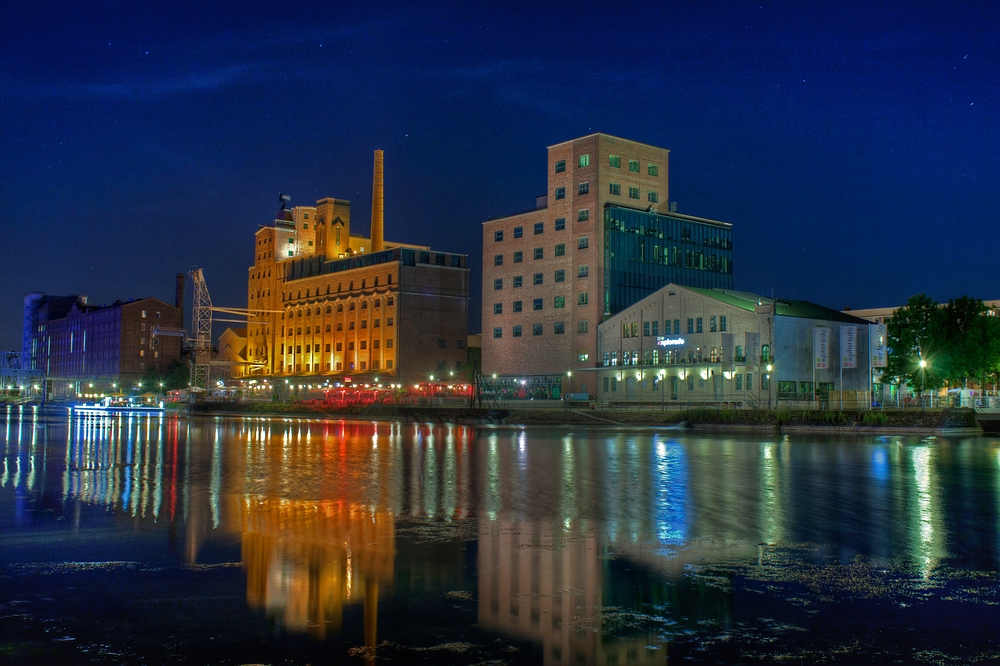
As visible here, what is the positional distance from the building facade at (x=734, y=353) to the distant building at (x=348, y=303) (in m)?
46.0

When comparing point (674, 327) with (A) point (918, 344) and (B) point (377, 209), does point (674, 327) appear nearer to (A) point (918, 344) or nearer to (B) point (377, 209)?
(A) point (918, 344)

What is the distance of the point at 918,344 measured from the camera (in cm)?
7088

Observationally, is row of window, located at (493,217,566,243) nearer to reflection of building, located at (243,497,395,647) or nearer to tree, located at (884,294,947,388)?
tree, located at (884,294,947,388)

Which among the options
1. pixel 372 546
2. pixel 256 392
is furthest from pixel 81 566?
pixel 256 392

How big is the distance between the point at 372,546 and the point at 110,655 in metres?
5.74

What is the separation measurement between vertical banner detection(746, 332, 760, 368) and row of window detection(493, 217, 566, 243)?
1157 inches

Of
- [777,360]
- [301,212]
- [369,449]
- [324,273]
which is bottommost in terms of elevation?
[369,449]

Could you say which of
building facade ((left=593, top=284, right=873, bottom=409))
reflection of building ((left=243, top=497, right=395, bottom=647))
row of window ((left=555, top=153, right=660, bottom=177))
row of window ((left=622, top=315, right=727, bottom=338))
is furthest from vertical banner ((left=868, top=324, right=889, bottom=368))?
reflection of building ((left=243, top=497, right=395, bottom=647))

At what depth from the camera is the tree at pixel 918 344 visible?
6981cm

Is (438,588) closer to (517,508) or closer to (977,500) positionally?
(517,508)

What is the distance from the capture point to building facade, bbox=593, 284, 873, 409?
235 feet

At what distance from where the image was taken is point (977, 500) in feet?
65.0

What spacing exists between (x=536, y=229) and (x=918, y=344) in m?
42.2

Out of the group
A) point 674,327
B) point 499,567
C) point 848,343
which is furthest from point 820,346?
point 499,567
